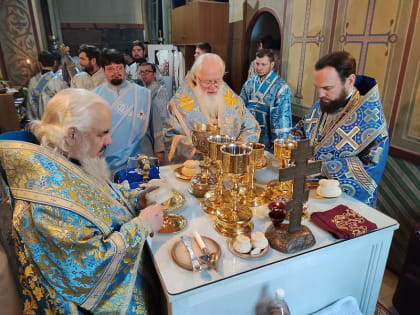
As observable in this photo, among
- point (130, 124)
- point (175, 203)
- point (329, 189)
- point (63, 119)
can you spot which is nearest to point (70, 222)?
point (63, 119)

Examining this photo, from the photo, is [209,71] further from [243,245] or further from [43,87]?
[43,87]

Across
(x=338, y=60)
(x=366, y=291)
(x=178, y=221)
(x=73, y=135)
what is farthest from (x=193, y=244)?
(x=338, y=60)

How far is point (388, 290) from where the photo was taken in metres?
2.83

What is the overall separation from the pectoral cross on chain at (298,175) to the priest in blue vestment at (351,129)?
2.60ft

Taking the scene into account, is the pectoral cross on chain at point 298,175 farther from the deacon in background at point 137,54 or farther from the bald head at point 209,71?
the deacon in background at point 137,54

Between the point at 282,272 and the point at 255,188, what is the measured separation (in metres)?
0.63

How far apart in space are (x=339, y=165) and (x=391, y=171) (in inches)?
58.7

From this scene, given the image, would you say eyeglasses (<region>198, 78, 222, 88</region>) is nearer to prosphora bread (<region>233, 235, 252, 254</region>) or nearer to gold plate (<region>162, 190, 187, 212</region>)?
gold plate (<region>162, 190, 187, 212</region>)

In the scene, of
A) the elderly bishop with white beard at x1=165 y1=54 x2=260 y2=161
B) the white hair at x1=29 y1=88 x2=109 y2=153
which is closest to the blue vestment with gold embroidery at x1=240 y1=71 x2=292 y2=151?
the elderly bishop with white beard at x1=165 y1=54 x2=260 y2=161

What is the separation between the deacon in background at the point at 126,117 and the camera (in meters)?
3.05

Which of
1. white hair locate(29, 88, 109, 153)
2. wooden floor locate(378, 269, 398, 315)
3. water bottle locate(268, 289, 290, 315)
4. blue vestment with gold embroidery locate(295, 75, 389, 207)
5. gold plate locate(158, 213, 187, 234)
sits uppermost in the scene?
white hair locate(29, 88, 109, 153)

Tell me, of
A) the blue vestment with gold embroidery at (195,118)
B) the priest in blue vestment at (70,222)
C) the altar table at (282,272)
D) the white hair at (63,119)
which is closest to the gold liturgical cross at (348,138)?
the altar table at (282,272)

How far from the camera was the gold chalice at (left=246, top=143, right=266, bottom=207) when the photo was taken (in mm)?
1659

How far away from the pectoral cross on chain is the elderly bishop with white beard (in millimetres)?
1399
